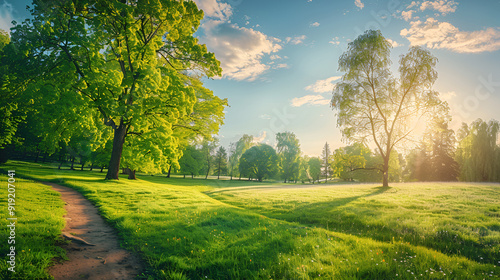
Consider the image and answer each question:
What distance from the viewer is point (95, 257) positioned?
4840 millimetres

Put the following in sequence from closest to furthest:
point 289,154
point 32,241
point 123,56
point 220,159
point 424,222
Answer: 1. point 32,241
2. point 424,222
3. point 123,56
4. point 289,154
5. point 220,159

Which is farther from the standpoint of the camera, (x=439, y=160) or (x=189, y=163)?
(x=189, y=163)

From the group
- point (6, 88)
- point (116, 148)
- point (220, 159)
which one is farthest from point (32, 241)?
point (220, 159)

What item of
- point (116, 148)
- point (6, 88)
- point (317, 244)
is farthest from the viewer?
point (116, 148)

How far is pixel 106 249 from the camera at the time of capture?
17.6ft

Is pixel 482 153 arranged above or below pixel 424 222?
above

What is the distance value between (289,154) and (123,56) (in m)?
60.8

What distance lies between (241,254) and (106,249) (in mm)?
3658

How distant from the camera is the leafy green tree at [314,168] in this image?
85069 mm

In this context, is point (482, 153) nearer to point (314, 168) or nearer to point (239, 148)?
point (314, 168)

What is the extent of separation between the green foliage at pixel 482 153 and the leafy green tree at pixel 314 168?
165 ft

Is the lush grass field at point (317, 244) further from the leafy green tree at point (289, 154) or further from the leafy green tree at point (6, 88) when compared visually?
the leafy green tree at point (289, 154)

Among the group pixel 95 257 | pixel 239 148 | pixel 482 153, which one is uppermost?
pixel 239 148

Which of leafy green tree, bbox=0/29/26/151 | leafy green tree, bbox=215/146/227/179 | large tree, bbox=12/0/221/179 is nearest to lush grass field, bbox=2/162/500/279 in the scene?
large tree, bbox=12/0/221/179
